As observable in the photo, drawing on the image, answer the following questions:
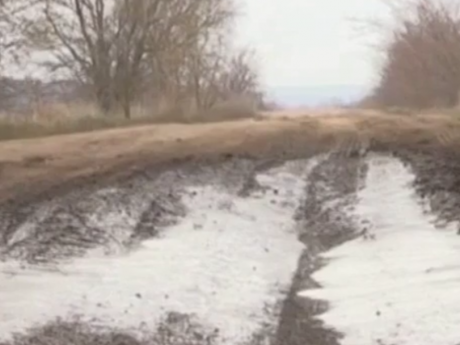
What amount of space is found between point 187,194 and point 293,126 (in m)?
6.25

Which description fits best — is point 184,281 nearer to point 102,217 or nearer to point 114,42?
point 102,217

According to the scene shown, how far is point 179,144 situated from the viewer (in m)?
15.4

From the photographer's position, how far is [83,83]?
87.1 ft

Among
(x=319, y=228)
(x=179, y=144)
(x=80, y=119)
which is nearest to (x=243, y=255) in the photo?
(x=319, y=228)

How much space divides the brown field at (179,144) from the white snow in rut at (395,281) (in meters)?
3.33

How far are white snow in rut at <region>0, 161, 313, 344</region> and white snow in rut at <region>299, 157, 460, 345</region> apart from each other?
1.54 ft

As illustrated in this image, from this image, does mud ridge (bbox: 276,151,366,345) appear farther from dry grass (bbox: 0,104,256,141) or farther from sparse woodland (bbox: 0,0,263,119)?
sparse woodland (bbox: 0,0,263,119)

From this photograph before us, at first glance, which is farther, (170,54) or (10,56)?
(170,54)

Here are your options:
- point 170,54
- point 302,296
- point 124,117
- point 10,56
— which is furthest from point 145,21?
point 302,296

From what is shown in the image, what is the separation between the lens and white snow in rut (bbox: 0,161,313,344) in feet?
24.8

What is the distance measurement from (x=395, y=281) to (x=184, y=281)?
167 cm

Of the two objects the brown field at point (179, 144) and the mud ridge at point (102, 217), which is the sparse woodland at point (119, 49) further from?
the mud ridge at point (102, 217)

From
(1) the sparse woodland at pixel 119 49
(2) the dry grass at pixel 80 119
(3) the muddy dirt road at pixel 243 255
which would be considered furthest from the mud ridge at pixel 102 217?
(1) the sparse woodland at pixel 119 49

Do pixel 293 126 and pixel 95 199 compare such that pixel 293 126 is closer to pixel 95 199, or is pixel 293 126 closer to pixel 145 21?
pixel 95 199
